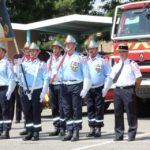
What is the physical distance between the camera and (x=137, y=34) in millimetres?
13773

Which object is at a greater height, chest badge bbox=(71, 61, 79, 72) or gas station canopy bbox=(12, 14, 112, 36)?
gas station canopy bbox=(12, 14, 112, 36)

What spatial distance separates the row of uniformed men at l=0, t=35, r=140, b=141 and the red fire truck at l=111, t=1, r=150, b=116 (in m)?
2.75

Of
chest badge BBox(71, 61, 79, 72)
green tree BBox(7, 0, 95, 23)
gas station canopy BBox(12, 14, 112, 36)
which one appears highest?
green tree BBox(7, 0, 95, 23)

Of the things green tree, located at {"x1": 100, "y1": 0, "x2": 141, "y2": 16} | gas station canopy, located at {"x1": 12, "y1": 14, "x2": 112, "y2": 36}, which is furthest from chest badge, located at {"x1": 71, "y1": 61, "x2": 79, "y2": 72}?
green tree, located at {"x1": 100, "y1": 0, "x2": 141, "y2": 16}

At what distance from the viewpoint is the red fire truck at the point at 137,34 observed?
1343cm

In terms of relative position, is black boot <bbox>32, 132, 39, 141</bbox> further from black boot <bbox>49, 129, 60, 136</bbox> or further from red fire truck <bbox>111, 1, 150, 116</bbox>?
red fire truck <bbox>111, 1, 150, 116</bbox>

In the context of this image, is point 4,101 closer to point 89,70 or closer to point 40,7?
point 89,70

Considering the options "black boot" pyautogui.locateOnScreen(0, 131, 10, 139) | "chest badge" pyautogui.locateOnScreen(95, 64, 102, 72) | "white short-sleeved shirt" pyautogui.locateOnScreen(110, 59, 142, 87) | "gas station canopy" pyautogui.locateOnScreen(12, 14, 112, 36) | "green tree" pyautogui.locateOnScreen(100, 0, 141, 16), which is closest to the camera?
"white short-sleeved shirt" pyautogui.locateOnScreen(110, 59, 142, 87)


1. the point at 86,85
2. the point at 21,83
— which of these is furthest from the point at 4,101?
the point at 86,85

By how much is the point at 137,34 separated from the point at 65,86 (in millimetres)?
4159

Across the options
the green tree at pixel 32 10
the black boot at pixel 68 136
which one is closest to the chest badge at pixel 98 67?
the black boot at pixel 68 136

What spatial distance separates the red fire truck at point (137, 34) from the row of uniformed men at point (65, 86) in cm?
275

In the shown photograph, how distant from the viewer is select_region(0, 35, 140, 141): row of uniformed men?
10148 millimetres

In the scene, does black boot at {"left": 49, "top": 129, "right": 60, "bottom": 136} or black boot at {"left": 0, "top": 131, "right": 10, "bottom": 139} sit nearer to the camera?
black boot at {"left": 0, "top": 131, "right": 10, "bottom": 139}
